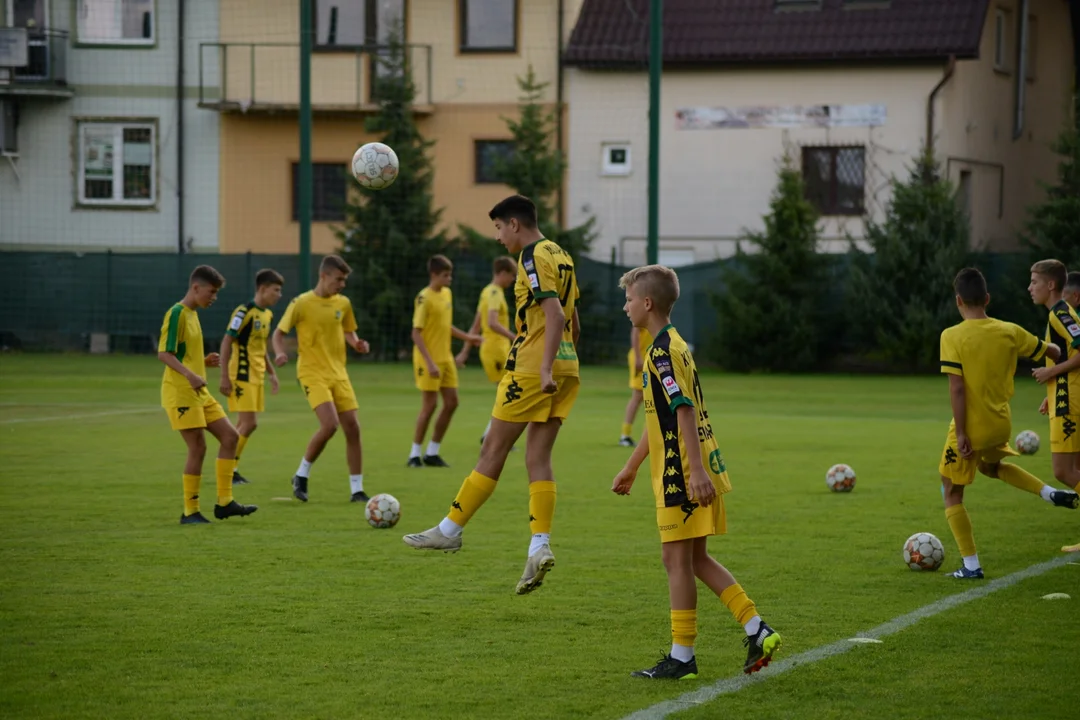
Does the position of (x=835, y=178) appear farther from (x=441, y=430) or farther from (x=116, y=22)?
(x=441, y=430)

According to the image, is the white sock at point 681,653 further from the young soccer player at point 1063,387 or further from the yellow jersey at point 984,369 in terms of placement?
the young soccer player at point 1063,387

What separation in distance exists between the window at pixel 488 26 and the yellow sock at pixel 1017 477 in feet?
85.5

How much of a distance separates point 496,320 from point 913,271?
15019 millimetres

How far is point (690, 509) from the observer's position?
6266 millimetres

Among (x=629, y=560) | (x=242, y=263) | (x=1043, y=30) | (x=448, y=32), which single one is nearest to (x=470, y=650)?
(x=629, y=560)

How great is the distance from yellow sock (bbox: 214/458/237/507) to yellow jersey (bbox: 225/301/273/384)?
218 centimetres

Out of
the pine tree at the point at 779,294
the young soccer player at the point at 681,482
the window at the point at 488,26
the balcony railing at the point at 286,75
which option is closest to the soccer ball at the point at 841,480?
the young soccer player at the point at 681,482

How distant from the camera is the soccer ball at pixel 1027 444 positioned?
51.4 feet

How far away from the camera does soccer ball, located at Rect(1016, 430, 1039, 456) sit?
616 inches

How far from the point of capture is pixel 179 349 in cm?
1087

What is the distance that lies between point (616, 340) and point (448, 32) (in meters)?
8.99

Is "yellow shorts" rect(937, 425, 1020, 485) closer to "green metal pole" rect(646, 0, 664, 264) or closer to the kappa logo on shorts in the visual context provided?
the kappa logo on shorts

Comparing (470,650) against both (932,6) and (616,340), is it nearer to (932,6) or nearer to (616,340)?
(616,340)

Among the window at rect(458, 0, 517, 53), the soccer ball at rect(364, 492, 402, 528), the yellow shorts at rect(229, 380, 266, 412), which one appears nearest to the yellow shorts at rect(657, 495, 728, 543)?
the soccer ball at rect(364, 492, 402, 528)
